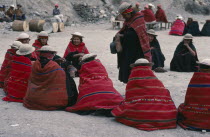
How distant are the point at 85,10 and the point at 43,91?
70.4 ft

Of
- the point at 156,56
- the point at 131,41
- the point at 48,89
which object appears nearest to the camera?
the point at 48,89

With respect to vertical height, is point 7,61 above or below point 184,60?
above

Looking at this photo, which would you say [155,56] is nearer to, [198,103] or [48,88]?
[48,88]

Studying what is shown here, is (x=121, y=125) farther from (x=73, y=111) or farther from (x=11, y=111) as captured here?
(x=11, y=111)

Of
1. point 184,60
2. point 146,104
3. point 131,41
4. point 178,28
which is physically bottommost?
point 178,28

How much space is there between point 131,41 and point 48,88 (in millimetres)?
1567

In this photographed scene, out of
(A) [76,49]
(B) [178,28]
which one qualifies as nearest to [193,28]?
(B) [178,28]

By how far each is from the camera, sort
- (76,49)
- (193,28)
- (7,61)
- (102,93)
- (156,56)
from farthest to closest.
Answer: 1. (193,28)
2. (156,56)
3. (76,49)
4. (7,61)
5. (102,93)

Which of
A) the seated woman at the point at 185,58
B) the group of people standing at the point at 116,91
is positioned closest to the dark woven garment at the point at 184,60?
the seated woman at the point at 185,58

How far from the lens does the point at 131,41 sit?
5645 millimetres

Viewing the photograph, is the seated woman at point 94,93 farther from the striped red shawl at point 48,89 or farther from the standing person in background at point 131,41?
the standing person in background at point 131,41

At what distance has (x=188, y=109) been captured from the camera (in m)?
4.36

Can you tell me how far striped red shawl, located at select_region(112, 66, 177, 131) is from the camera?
4.30 m

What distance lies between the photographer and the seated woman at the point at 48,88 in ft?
16.7
